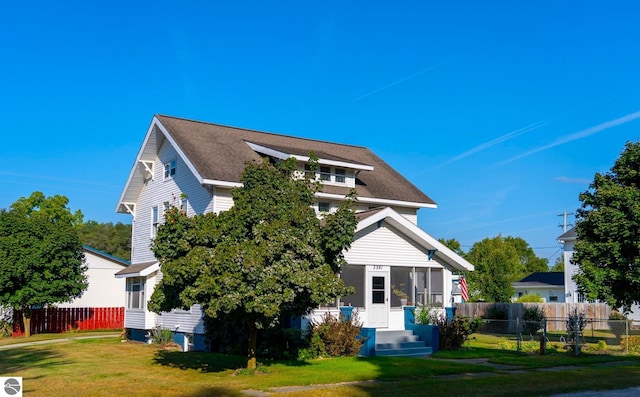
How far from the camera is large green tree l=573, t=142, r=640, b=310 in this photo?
25688 millimetres

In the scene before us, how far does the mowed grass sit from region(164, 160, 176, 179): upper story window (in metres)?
8.54

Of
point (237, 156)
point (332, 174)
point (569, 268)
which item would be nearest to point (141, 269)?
point (237, 156)

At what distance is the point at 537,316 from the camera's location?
1455 inches

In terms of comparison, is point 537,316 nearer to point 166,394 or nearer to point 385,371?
point 385,371

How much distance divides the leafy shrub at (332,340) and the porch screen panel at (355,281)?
3118mm

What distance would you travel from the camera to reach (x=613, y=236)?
26297mm

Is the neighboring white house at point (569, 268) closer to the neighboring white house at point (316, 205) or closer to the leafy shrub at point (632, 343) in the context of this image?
the neighboring white house at point (316, 205)

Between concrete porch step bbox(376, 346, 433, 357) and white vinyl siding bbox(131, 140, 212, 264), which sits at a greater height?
white vinyl siding bbox(131, 140, 212, 264)

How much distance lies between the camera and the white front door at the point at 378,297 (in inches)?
942

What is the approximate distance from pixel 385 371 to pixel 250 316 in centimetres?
388

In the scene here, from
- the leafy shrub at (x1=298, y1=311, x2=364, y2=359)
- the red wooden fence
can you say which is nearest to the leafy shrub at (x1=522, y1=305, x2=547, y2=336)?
the leafy shrub at (x1=298, y1=311, x2=364, y2=359)

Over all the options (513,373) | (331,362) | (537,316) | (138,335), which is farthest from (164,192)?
(537,316)

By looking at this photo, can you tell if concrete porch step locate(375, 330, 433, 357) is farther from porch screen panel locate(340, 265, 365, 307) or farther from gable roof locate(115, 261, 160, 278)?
gable roof locate(115, 261, 160, 278)

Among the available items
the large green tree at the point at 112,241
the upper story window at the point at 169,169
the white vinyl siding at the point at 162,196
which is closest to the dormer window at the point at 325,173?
the white vinyl siding at the point at 162,196
